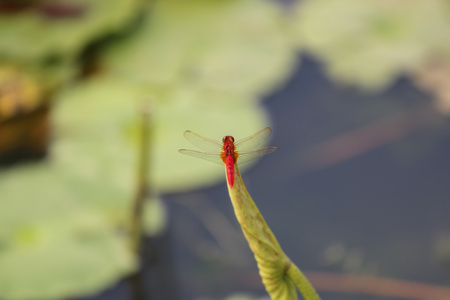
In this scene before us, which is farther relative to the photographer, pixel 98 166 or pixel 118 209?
pixel 98 166

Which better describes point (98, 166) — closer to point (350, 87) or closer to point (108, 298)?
point (108, 298)

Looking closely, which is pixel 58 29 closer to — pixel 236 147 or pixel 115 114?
pixel 115 114

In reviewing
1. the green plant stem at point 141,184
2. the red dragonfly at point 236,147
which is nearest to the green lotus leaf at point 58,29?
the green plant stem at point 141,184

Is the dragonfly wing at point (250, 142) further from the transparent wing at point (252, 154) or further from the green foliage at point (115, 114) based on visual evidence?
the green foliage at point (115, 114)

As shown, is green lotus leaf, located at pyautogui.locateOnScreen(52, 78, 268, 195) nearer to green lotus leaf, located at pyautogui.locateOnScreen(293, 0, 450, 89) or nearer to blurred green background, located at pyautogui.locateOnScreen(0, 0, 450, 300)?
blurred green background, located at pyautogui.locateOnScreen(0, 0, 450, 300)

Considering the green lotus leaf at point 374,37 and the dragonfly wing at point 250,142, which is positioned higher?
the green lotus leaf at point 374,37

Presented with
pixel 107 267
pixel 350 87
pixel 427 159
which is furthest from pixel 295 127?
pixel 107 267

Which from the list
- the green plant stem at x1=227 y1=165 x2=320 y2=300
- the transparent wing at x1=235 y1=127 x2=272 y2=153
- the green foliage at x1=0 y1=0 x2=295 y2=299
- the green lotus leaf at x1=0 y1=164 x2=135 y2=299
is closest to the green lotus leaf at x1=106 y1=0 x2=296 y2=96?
the green foliage at x1=0 y1=0 x2=295 y2=299
